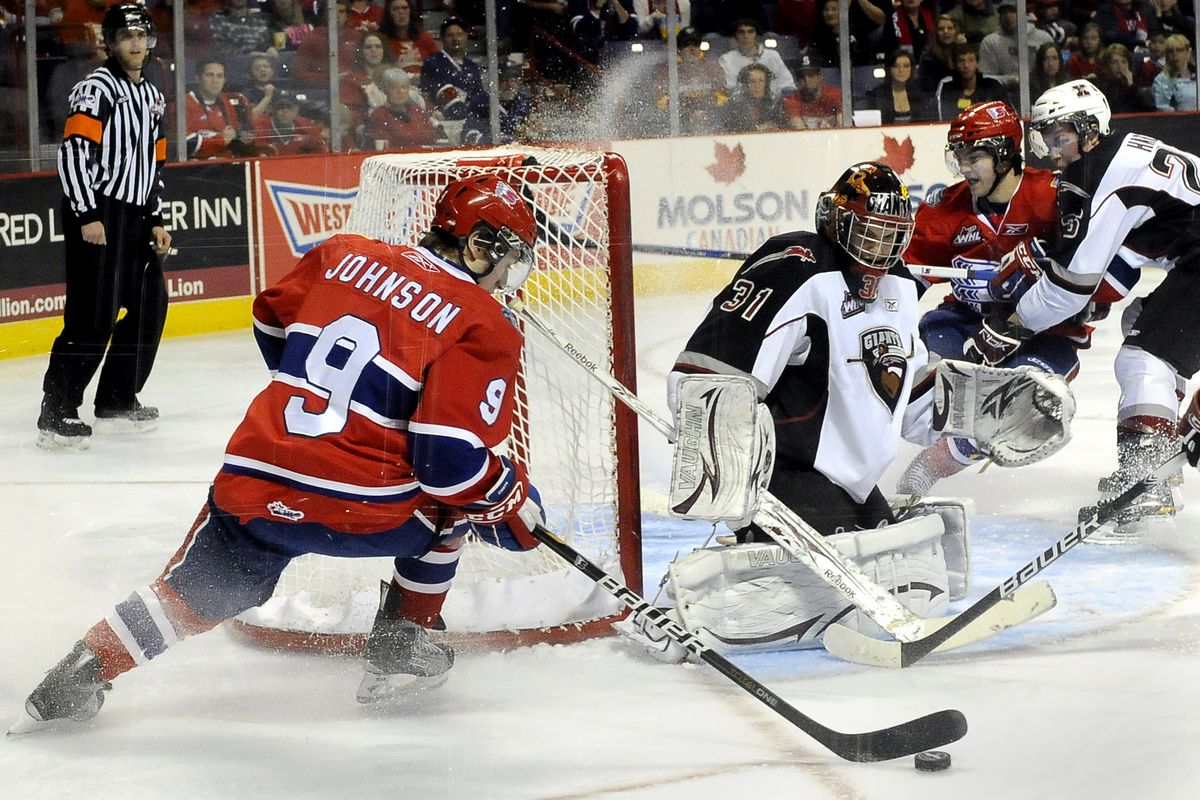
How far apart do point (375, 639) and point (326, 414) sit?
1.21ft

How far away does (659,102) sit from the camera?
2510mm

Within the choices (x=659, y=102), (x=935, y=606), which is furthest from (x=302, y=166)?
(x=935, y=606)

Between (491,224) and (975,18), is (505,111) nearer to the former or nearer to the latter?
(491,224)

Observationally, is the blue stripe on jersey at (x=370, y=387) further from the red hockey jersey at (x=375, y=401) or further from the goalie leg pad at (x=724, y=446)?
the goalie leg pad at (x=724, y=446)

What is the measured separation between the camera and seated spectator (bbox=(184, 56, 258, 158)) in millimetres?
2383

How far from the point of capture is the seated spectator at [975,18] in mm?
2533

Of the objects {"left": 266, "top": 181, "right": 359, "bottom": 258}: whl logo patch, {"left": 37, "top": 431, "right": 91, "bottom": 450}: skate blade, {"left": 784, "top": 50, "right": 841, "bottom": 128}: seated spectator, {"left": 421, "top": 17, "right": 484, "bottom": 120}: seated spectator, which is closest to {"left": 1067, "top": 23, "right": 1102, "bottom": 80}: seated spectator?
{"left": 784, "top": 50, "right": 841, "bottom": 128}: seated spectator

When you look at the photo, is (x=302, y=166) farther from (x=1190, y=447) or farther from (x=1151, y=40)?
(x=1190, y=447)

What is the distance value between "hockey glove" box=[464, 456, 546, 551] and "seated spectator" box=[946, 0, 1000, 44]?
3.94 feet

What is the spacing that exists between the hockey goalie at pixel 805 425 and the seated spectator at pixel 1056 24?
58 centimetres

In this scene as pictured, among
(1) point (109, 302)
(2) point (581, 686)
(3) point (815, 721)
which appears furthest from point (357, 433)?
(1) point (109, 302)

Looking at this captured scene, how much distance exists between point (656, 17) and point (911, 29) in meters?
0.45

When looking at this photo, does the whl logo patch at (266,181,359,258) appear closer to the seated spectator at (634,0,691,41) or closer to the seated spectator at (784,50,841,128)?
the seated spectator at (634,0,691,41)

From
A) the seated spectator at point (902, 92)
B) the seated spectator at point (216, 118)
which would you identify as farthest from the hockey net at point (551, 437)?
the seated spectator at point (902, 92)
